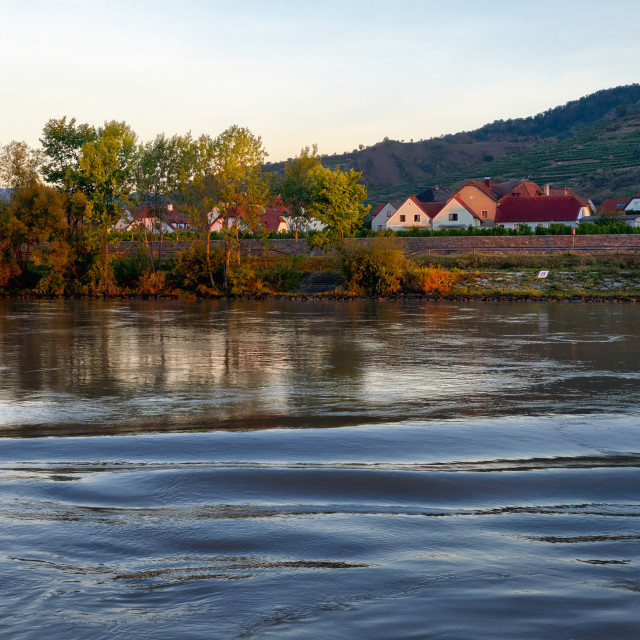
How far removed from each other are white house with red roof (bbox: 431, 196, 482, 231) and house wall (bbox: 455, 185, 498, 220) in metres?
5.45

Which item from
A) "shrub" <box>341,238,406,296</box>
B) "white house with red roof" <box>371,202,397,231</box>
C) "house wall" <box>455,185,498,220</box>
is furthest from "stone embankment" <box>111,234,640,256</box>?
"white house with red roof" <box>371,202,397,231</box>

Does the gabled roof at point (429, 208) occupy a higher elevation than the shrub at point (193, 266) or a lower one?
higher

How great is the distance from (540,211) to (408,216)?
17.7 metres

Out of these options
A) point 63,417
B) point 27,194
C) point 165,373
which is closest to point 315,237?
point 27,194

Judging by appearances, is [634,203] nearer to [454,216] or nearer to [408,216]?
[454,216]

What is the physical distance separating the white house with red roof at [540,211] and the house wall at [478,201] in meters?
6.44

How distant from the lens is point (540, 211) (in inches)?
3570

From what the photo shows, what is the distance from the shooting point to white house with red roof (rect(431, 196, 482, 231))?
95.0m

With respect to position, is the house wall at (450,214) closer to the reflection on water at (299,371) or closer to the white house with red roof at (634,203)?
the white house with red roof at (634,203)

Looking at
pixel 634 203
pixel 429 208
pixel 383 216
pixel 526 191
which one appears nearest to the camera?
pixel 429 208

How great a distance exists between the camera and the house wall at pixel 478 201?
10094 cm

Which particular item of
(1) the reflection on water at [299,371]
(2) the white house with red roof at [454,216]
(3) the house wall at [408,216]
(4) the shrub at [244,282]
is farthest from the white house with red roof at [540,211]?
(1) the reflection on water at [299,371]

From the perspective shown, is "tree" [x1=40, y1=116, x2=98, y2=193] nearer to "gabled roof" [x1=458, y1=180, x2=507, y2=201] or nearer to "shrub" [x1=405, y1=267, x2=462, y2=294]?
"shrub" [x1=405, y1=267, x2=462, y2=294]

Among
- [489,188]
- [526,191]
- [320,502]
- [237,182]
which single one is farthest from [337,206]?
[526,191]
